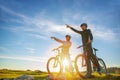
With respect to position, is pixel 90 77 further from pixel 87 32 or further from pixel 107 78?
pixel 87 32

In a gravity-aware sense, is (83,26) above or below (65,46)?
above

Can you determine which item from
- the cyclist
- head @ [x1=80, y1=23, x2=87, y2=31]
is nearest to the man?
head @ [x1=80, y1=23, x2=87, y2=31]

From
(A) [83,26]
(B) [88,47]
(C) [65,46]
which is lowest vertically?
(B) [88,47]

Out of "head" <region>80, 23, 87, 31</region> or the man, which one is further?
"head" <region>80, 23, 87, 31</region>

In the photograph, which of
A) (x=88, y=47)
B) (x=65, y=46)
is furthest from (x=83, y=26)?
(x=65, y=46)

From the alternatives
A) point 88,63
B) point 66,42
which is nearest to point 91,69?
point 88,63

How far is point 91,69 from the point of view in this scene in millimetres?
14367

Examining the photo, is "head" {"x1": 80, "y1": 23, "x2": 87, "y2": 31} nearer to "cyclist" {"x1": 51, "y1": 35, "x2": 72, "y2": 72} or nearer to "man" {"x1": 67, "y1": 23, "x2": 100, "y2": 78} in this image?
"man" {"x1": 67, "y1": 23, "x2": 100, "y2": 78}

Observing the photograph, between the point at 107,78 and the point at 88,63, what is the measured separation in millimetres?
1662

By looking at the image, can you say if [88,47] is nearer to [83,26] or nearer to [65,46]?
[83,26]

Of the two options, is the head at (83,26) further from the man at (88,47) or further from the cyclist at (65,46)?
the cyclist at (65,46)

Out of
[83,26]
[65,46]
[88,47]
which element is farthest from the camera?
[65,46]

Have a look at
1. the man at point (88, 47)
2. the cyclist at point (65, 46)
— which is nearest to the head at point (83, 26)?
the man at point (88, 47)

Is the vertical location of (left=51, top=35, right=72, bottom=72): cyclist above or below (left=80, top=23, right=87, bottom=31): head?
below
